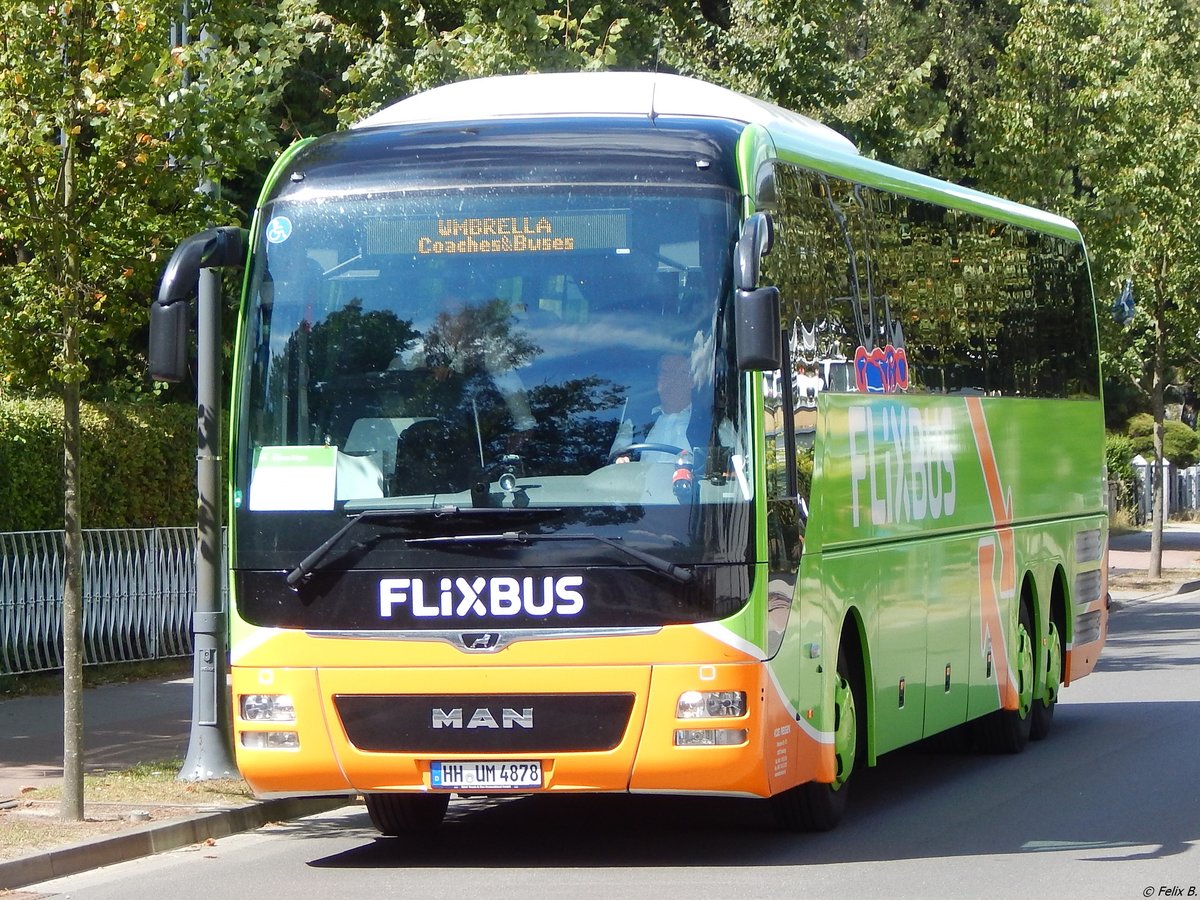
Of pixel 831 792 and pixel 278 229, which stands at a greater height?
pixel 278 229

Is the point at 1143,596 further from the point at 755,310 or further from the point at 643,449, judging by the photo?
the point at 755,310

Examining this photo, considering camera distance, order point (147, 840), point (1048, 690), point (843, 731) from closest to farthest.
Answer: point (147, 840)
point (843, 731)
point (1048, 690)

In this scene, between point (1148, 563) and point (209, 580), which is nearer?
point (209, 580)

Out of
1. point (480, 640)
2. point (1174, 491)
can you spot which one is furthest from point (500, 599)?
point (1174, 491)

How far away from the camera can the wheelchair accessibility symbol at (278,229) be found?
9.52 meters

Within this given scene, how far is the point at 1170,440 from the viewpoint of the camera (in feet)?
172

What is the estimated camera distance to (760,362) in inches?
342

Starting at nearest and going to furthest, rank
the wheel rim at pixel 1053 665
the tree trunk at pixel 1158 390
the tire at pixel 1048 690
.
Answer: the tire at pixel 1048 690, the wheel rim at pixel 1053 665, the tree trunk at pixel 1158 390

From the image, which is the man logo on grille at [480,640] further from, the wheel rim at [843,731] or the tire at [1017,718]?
the tire at [1017,718]

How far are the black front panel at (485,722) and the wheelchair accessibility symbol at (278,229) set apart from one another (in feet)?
7.19

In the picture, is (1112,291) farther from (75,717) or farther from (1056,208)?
(75,717)

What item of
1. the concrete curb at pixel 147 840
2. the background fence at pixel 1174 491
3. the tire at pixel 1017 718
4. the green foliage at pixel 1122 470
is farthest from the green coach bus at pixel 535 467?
the background fence at pixel 1174 491

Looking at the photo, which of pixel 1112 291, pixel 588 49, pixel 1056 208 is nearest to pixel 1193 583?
pixel 1112 291

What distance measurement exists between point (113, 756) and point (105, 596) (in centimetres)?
465
